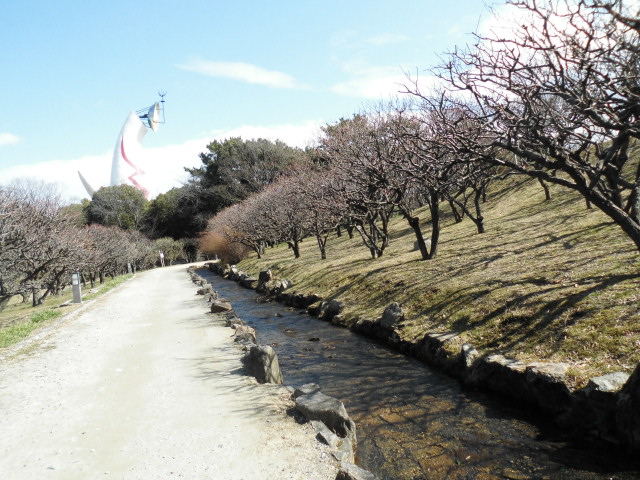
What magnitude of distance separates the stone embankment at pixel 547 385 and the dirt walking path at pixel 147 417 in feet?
11.3

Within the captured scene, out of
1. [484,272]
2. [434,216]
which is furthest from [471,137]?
[434,216]

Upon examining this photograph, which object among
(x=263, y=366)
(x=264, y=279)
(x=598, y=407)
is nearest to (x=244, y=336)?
(x=263, y=366)

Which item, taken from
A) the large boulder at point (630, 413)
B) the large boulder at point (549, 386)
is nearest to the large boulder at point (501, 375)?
the large boulder at point (549, 386)

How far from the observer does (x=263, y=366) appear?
777 cm

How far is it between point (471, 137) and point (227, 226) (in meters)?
37.5

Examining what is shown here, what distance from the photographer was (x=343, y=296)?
52.3 ft

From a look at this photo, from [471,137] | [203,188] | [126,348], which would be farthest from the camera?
[203,188]

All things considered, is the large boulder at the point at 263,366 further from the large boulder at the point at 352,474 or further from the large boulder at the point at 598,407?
the large boulder at the point at 598,407

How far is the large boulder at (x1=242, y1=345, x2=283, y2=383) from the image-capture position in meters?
7.71

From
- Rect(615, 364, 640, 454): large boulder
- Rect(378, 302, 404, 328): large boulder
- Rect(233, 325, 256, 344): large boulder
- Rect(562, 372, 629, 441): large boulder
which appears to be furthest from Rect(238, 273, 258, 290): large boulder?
Rect(615, 364, 640, 454): large boulder

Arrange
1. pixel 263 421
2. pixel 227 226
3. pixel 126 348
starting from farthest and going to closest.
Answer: pixel 227 226, pixel 126 348, pixel 263 421

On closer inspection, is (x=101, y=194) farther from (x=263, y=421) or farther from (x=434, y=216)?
(x=263, y=421)

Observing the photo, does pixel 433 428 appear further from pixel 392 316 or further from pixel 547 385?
pixel 392 316

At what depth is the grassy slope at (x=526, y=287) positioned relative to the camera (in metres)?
7.25
